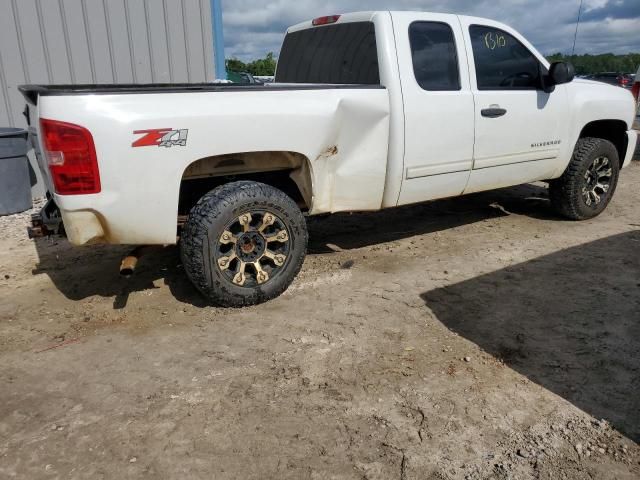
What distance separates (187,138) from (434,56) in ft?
7.26

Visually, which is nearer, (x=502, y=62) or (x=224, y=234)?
(x=224, y=234)

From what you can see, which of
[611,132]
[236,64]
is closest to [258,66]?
[236,64]

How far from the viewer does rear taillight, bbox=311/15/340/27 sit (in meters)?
4.63

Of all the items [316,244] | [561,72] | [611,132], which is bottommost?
[316,244]

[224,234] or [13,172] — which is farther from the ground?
[224,234]

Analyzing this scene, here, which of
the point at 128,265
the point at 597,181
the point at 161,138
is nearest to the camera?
the point at 161,138

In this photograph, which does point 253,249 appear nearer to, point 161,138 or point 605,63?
point 161,138

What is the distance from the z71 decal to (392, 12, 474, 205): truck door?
174 cm

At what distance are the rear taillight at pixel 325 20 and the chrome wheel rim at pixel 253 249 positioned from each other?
197 cm

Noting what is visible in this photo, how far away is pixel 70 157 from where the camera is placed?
10.0 feet

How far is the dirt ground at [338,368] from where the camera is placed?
241cm

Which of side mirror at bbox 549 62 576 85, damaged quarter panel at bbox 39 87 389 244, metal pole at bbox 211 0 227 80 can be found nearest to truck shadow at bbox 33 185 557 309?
damaged quarter panel at bbox 39 87 389 244

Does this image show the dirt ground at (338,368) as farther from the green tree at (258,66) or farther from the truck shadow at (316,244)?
the green tree at (258,66)

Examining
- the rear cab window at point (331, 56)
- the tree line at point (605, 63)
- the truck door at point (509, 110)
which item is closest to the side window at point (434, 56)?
the truck door at point (509, 110)
